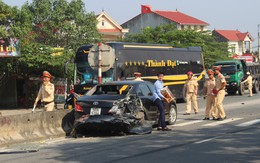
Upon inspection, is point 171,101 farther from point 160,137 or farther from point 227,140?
point 227,140

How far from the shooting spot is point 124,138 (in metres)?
11.6

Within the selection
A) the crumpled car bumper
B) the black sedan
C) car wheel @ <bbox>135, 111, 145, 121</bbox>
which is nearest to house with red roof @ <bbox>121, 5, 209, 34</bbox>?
the black sedan

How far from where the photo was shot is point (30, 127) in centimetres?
1202

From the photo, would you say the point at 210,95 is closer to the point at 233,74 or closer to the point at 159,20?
the point at 233,74

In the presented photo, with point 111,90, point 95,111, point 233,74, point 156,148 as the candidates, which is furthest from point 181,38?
point 156,148

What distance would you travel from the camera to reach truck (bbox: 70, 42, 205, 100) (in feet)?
67.8

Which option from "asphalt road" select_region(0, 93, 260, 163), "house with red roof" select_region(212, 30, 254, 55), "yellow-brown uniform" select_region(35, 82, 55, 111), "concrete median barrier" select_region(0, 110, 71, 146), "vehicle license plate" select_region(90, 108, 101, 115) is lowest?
"asphalt road" select_region(0, 93, 260, 163)

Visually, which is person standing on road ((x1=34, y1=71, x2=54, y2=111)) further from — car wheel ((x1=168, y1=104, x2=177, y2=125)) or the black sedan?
car wheel ((x1=168, y1=104, x2=177, y2=125))

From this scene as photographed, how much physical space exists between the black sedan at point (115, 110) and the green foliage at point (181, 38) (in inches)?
1326

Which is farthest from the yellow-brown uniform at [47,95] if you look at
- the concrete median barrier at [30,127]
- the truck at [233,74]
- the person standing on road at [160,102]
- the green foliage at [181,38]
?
the green foliage at [181,38]

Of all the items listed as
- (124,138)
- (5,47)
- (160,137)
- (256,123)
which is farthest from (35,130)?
(5,47)

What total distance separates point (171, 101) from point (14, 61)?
498 inches

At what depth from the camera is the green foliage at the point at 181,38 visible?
47881 mm

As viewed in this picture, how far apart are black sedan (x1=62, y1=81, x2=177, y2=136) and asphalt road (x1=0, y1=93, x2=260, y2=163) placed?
0.31 m
